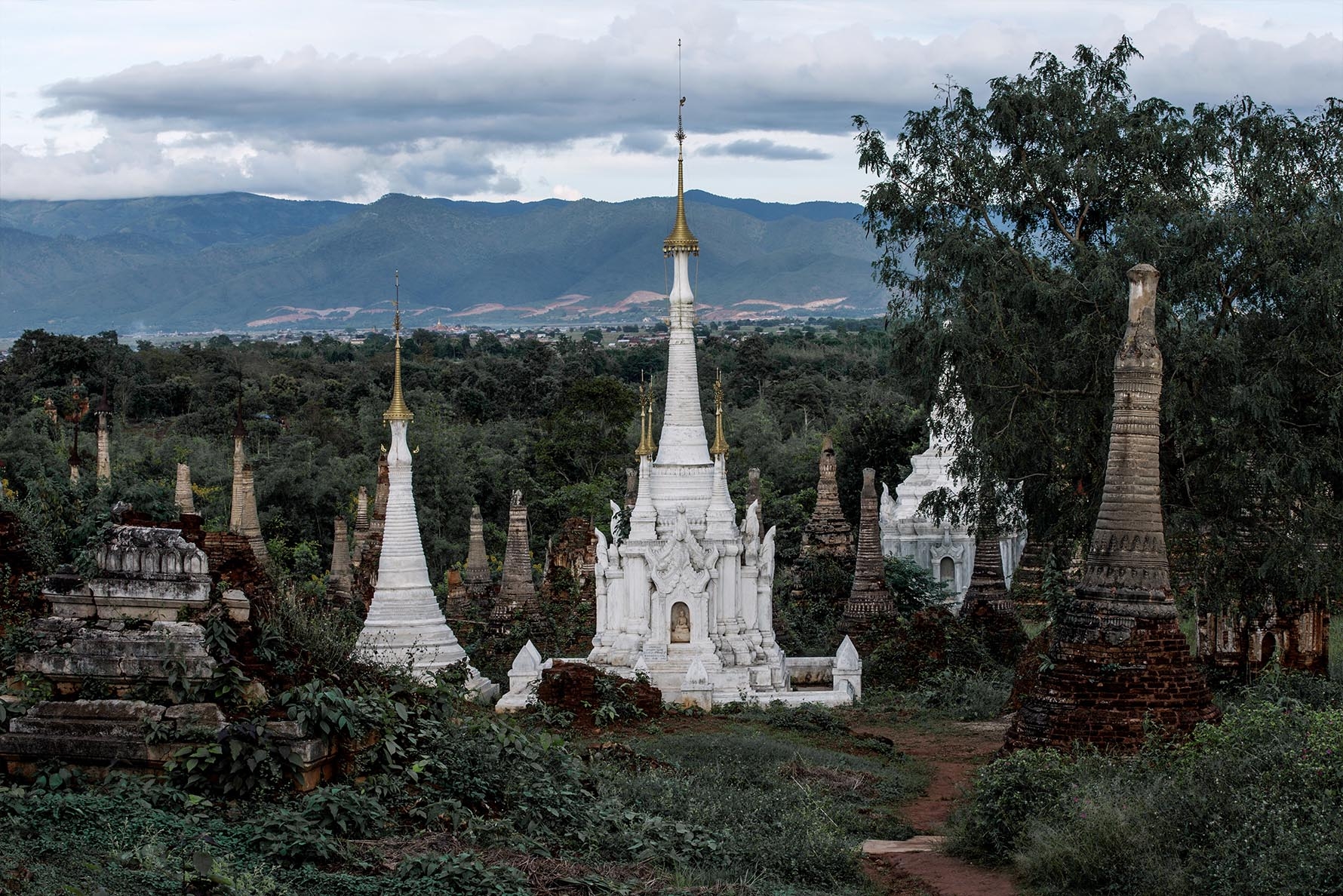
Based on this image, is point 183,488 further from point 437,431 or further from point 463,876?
point 437,431

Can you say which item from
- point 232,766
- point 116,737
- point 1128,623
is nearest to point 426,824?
point 232,766

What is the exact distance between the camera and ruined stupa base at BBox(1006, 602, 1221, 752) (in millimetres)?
14562

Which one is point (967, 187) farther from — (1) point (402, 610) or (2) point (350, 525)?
(2) point (350, 525)

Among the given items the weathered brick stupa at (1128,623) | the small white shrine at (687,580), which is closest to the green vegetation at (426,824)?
the weathered brick stupa at (1128,623)

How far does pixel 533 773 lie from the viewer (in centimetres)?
1261

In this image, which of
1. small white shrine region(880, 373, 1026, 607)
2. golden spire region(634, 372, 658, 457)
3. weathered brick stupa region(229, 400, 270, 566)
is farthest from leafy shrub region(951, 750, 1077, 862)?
small white shrine region(880, 373, 1026, 607)

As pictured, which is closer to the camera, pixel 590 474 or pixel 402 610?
pixel 402 610

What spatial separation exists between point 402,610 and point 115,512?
13.9 metres

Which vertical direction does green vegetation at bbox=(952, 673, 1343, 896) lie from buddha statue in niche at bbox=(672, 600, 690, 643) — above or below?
above

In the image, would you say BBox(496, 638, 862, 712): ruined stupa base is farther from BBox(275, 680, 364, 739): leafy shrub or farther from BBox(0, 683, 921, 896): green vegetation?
BBox(275, 680, 364, 739): leafy shrub

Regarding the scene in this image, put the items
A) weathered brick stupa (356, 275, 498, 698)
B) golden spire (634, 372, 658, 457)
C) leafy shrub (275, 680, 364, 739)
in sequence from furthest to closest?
golden spire (634, 372, 658, 457)
weathered brick stupa (356, 275, 498, 698)
leafy shrub (275, 680, 364, 739)

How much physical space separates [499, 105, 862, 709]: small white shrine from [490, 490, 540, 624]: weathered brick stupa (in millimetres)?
3607

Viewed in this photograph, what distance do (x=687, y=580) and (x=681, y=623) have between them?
2.55 ft

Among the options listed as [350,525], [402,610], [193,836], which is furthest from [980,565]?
[350,525]
